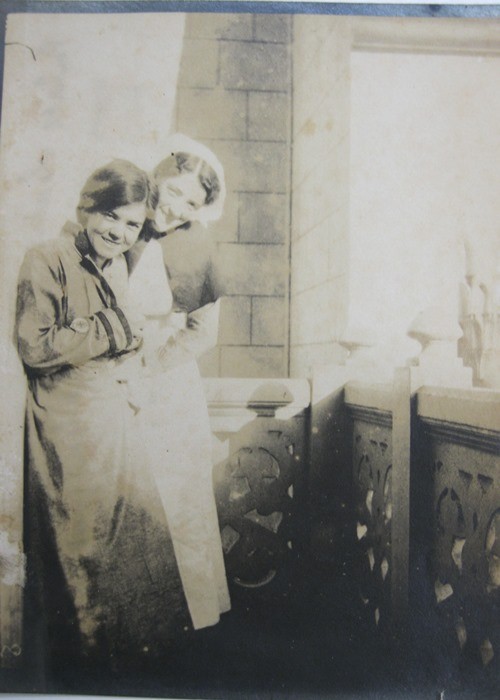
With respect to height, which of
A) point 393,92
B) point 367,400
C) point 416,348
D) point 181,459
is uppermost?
point 393,92

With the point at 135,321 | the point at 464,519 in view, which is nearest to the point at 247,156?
the point at 135,321

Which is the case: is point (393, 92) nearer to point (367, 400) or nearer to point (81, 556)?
point (367, 400)

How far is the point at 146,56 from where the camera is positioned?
7.73 feet

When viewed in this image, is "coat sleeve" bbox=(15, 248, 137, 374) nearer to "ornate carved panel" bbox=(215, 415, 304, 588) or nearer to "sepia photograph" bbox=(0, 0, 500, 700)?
"sepia photograph" bbox=(0, 0, 500, 700)

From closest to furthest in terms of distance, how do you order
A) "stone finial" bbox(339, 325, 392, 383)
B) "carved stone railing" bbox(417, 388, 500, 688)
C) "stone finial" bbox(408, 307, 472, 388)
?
1. "carved stone railing" bbox(417, 388, 500, 688)
2. "stone finial" bbox(408, 307, 472, 388)
3. "stone finial" bbox(339, 325, 392, 383)

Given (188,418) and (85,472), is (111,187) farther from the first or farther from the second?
(85,472)

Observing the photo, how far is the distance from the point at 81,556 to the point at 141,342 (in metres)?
0.75

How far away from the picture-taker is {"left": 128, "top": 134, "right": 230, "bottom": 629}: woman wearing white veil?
2273 mm

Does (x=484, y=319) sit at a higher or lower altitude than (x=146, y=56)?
lower

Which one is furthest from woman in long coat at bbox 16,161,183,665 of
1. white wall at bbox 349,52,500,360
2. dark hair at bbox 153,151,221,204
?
white wall at bbox 349,52,500,360

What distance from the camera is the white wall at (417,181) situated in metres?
2.25

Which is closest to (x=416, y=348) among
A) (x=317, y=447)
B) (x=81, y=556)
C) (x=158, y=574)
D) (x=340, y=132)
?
(x=317, y=447)

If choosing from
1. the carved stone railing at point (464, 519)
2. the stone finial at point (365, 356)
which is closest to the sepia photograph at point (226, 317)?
the stone finial at point (365, 356)

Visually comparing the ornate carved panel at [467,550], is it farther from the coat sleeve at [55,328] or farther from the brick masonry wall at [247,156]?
the coat sleeve at [55,328]
